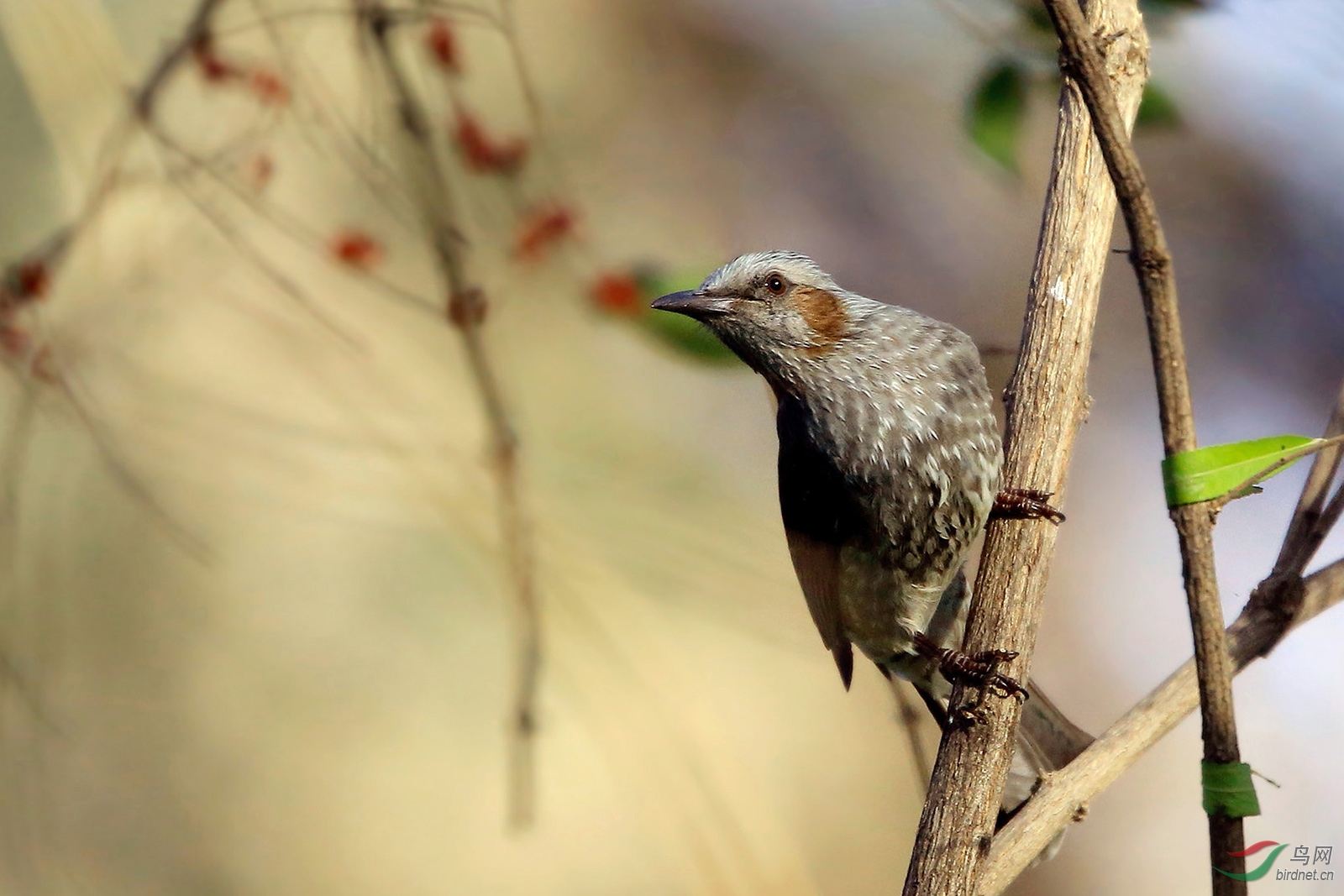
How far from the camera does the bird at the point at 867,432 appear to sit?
1712mm

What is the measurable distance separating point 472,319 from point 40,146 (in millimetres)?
1531

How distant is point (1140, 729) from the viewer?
126cm

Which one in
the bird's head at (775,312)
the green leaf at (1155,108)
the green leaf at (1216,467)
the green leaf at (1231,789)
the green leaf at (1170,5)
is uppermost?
the green leaf at (1170,5)

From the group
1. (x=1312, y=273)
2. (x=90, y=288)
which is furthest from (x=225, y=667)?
(x=1312, y=273)

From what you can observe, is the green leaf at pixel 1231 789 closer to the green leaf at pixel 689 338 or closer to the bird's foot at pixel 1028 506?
the bird's foot at pixel 1028 506

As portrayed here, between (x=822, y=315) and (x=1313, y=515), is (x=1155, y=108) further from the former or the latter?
(x=1313, y=515)

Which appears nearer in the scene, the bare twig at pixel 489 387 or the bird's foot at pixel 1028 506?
the bird's foot at pixel 1028 506

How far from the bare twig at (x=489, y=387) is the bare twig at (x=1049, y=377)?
115cm

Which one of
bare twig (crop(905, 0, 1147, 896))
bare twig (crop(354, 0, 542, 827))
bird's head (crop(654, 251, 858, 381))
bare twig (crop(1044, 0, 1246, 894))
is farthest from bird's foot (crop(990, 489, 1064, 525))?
bare twig (crop(354, 0, 542, 827))

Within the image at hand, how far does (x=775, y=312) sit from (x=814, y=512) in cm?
35

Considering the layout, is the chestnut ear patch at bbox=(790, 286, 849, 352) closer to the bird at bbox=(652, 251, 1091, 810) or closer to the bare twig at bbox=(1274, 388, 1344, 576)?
the bird at bbox=(652, 251, 1091, 810)

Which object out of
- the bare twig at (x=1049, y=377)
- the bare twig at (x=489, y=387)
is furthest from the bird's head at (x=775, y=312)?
the bare twig at (x=489, y=387)

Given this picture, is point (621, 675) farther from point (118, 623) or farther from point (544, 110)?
point (544, 110)

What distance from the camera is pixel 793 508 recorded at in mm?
1863
